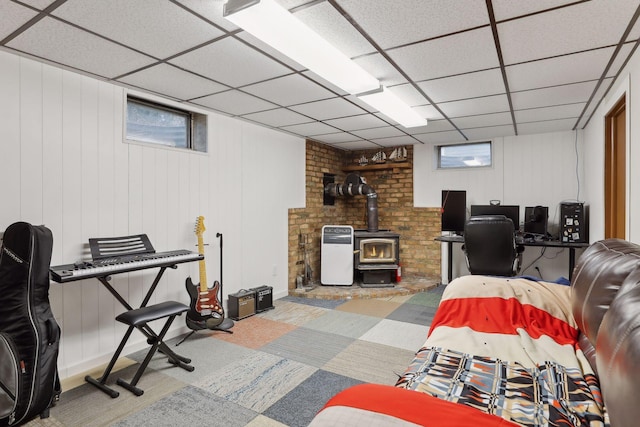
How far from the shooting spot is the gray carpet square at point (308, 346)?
10.2 ft

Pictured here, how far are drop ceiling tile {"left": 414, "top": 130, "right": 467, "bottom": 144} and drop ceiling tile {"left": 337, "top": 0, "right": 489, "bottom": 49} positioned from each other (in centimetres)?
312

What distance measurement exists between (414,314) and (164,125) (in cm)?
349

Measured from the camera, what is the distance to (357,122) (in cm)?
436

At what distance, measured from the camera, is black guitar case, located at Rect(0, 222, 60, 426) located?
2.07m

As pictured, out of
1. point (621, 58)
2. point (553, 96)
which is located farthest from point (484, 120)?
point (621, 58)

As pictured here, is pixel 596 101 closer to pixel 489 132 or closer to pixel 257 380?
pixel 489 132

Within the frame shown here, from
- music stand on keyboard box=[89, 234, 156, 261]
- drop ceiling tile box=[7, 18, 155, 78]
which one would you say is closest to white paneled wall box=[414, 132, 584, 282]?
music stand on keyboard box=[89, 234, 156, 261]

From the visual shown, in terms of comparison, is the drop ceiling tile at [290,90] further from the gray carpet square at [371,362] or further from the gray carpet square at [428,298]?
the gray carpet square at [428,298]

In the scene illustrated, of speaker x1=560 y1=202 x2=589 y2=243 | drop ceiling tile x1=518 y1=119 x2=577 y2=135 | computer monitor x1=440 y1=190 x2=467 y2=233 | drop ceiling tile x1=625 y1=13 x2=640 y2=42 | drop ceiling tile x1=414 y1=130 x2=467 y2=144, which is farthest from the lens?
computer monitor x1=440 y1=190 x2=467 y2=233

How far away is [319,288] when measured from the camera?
5.36 metres

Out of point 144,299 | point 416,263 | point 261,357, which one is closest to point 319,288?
point 416,263

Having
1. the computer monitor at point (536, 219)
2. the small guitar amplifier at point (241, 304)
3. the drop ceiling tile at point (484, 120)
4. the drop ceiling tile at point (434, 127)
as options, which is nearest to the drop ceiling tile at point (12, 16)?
the small guitar amplifier at point (241, 304)

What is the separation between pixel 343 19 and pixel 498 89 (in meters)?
1.89

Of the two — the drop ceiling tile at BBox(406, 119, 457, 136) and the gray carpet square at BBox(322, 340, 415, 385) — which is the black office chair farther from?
the gray carpet square at BBox(322, 340, 415, 385)
